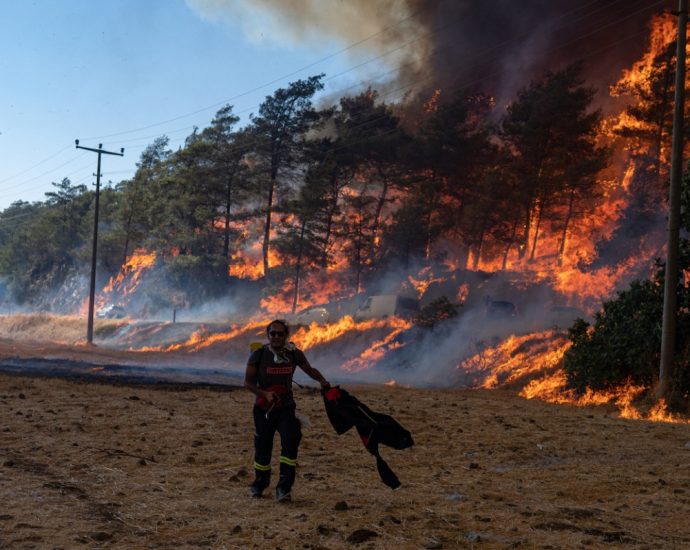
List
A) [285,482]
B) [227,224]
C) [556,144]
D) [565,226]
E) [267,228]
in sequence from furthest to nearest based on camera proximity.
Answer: [227,224] < [267,228] < [565,226] < [556,144] < [285,482]

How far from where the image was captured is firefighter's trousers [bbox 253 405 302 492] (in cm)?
716

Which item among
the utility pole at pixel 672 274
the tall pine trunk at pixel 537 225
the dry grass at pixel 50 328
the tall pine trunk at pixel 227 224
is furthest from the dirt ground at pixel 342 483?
the dry grass at pixel 50 328

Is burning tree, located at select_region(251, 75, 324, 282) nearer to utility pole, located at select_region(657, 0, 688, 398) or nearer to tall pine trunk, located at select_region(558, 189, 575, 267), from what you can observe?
tall pine trunk, located at select_region(558, 189, 575, 267)

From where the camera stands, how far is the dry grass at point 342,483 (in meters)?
5.89

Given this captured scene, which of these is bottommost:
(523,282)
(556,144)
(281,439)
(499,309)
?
(281,439)

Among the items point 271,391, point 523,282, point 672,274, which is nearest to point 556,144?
point 523,282

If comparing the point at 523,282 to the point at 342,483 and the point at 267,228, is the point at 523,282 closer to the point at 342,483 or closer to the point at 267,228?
the point at 267,228

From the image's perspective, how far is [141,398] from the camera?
15.9 m

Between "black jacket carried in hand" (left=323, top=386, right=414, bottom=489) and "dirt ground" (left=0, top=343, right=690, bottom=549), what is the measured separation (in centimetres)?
59

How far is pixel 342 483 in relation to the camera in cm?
812

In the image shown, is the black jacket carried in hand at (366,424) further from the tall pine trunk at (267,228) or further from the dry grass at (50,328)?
the dry grass at (50,328)

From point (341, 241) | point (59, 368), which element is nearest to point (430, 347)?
point (59, 368)

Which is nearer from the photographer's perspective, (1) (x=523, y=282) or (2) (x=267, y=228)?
(1) (x=523, y=282)

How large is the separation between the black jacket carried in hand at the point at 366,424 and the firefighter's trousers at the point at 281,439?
407 millimetres
